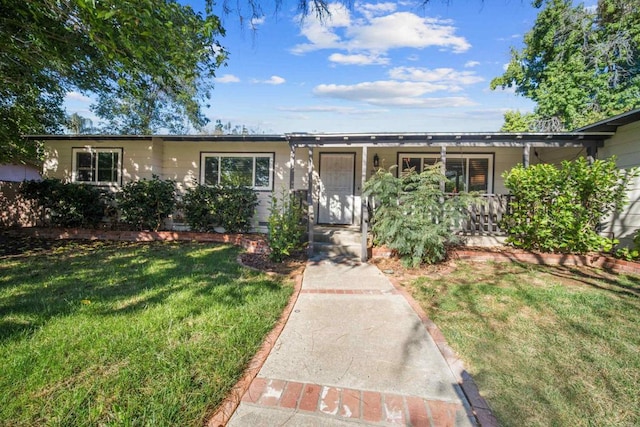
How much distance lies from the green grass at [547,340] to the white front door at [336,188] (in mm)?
4272

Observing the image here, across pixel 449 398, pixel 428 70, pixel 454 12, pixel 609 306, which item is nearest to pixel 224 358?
pixel 449 398

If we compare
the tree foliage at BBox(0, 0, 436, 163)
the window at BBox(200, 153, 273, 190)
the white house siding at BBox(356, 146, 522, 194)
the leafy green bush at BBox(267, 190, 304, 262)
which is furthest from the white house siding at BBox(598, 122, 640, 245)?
the window at BBox(200, 153, 273, 190)

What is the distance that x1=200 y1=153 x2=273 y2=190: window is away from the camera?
9.05 m

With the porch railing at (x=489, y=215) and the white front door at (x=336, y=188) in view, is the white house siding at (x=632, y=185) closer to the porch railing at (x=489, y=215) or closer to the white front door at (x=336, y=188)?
the porch railing at (x=489, y=215)

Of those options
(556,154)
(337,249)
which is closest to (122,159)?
(337,249)

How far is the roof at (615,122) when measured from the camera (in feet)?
17.7

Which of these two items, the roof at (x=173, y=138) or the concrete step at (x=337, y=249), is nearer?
the concrete step at (x=337, y=249)

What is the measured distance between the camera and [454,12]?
8.61ft

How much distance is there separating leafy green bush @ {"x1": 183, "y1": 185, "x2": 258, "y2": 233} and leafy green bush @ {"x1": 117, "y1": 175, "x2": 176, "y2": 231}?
2.10ft

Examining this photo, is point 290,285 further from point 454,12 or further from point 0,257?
point 0,257

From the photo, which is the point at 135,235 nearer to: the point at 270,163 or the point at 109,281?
the point at 270,163

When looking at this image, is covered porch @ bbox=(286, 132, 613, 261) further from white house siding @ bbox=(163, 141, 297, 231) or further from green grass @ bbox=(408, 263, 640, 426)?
green grass @ bbox=(408, 263, 640, 426)

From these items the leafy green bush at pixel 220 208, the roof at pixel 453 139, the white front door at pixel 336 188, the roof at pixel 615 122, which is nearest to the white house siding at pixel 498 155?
the white front door at pixel 336 188

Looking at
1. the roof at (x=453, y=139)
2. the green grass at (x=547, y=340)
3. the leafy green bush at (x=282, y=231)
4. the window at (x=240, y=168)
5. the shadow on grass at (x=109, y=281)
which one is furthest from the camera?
the window at (x=240, y=168)
